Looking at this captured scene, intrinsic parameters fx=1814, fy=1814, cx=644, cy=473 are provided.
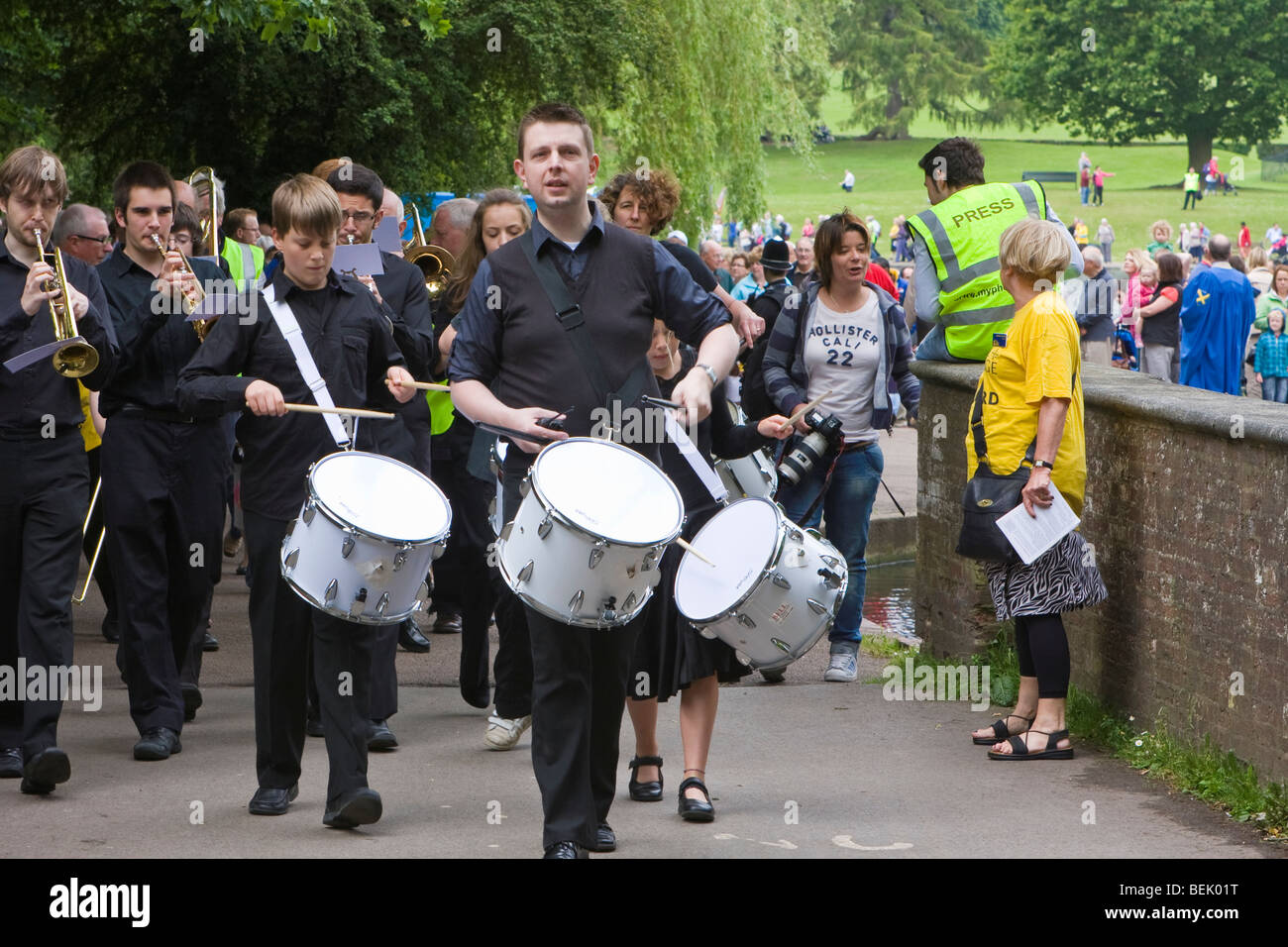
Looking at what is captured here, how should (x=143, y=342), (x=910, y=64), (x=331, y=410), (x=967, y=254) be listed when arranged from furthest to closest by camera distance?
(x=910, y=64) < (x=967, y=254) < (x=143, y=342) < (x=331, y=410)

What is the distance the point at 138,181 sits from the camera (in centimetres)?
696

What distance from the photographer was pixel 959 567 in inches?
324

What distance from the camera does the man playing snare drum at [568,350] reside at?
16.6 ft

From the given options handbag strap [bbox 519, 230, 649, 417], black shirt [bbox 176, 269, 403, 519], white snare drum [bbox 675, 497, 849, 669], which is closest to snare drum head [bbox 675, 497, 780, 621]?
white snare drum [bbox 675, 497, 849, 669]

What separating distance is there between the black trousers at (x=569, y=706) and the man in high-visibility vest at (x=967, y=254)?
3291 millimetres

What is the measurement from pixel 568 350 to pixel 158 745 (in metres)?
2.70

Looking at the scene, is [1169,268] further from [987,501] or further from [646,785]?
[646,785]

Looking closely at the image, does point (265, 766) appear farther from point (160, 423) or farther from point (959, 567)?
point (959, 567)

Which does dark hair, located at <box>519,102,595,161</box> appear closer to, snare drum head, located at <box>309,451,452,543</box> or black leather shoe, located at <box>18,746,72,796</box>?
snare drum head, located at <box>309,451,452,543</box>

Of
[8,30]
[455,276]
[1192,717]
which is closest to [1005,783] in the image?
[1192,717]

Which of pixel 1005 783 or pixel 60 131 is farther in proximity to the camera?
pixel 60 131

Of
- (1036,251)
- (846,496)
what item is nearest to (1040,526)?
(1036,251)

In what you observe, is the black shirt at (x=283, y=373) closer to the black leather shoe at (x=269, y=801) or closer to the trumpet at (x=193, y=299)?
the trumpet at (x=193, y=299)

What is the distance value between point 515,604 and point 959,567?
7.85 feet
